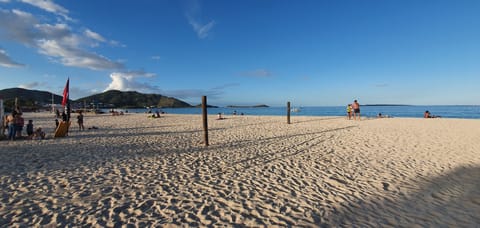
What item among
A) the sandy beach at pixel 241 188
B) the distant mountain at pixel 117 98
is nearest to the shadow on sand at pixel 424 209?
the sandy beach at pixel 241 188

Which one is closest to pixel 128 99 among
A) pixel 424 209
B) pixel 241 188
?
pixel 241 188

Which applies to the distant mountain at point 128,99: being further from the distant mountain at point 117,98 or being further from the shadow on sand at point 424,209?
the shadow on sand at point 424,209

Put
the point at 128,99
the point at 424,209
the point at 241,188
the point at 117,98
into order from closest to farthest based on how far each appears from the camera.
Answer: the point at 424,209
the point at 241,188
the point at 117,98
the point at 128,99

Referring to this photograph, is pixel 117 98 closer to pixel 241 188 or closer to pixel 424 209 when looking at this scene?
pixel 241 188

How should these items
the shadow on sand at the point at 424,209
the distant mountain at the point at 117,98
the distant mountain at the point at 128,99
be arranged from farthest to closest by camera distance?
the distant mountain at the point at 128,99, the distant mountain at the point at 117,98, the shadow on sand at the point at 424,209

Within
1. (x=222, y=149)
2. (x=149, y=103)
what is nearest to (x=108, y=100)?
(x=149, y=103)

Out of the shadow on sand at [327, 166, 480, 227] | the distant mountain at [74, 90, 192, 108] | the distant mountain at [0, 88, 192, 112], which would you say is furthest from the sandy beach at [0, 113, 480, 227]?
the distant mountain at [74, 90, 192, 108]

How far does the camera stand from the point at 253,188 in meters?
4.31

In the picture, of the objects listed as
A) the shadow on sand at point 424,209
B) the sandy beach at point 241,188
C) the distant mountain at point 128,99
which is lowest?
the shadow on sand at point 424,209

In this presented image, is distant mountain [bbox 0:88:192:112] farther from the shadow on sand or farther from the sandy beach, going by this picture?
the shadow on sand

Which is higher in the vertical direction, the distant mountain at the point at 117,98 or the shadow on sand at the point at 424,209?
the distant mountain at the point at 117,98

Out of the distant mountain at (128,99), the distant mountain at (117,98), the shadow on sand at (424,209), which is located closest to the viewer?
the shadow on sand at (424,209)

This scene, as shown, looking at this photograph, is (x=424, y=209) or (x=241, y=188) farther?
(x=241, y=188)

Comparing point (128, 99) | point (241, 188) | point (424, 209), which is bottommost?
point (424, 209)
